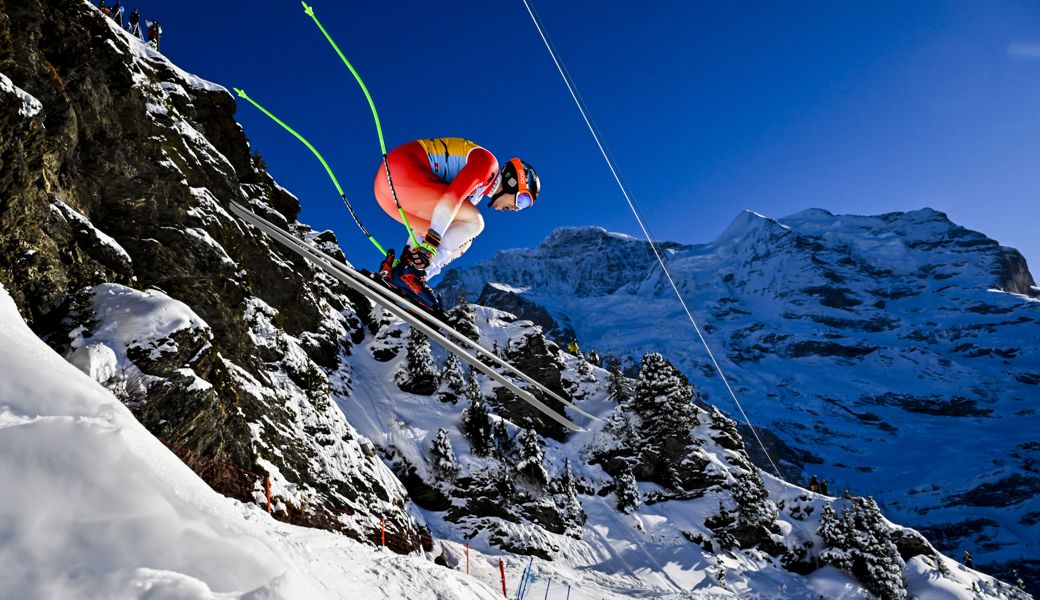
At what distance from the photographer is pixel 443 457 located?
73.0ft

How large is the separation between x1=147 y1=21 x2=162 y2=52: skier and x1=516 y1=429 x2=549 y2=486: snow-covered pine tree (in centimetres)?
2243

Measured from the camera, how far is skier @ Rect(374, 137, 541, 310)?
16.9 ft

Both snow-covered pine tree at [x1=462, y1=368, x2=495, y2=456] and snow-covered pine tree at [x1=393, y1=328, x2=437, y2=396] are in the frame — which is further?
snow-covered pine tree at [x1=393, y1=328, x2=437, y2=396]

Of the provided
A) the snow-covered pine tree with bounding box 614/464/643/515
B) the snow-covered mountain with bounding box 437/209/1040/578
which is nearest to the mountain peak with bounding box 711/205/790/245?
the snow-covered mountain with bounding box 437/209/1040/578

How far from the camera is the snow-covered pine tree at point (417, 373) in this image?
27.8 m

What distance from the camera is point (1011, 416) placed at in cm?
9144

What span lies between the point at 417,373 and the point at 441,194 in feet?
76.8

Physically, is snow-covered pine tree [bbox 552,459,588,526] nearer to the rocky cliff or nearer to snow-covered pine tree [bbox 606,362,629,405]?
the rocky cliff

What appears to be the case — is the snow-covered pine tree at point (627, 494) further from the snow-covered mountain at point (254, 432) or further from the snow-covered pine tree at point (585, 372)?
the snow-covered pine tree at point (585, 372)

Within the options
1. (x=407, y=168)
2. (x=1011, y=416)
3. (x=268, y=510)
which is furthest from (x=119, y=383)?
(x=1011, y=416)

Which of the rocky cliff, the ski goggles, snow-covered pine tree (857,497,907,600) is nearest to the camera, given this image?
the ski goggles

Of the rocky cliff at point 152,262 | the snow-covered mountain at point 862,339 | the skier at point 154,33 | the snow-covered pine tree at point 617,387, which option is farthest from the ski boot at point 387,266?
the snow-covered mountain at point 862,339

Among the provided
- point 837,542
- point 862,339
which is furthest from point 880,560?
point 862,339

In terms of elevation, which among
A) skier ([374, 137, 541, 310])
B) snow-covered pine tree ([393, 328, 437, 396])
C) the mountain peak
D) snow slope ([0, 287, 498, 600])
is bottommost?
snow slope ([0, 287, 498, 600])
